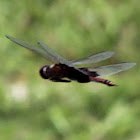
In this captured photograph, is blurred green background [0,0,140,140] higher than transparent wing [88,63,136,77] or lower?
higher

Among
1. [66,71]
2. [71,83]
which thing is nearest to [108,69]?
[66,71]

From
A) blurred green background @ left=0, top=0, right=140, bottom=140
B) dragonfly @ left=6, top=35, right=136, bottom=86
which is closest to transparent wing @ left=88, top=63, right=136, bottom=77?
dragonfly @ left=6, top=35, right=136, bottom=86

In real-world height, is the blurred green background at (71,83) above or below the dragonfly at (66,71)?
above

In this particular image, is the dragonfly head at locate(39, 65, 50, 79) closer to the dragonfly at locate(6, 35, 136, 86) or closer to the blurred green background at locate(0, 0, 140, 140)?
the dragonfly at locate(6, 35, 136, 86)

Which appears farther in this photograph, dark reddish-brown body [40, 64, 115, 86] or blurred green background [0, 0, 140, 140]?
blurred green background [0, 0, 140, 140]

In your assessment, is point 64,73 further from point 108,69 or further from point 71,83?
point 71,83

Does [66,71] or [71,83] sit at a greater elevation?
[71,83]

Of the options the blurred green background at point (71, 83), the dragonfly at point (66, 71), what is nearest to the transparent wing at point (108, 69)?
the dragonfly at point (66, 71)

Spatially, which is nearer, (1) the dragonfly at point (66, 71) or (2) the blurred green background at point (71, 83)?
(1) the dragonfly at point (66, 71)

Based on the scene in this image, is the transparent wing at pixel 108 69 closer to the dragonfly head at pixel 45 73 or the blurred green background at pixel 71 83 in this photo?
the dragonfly head at pixel 45 73
